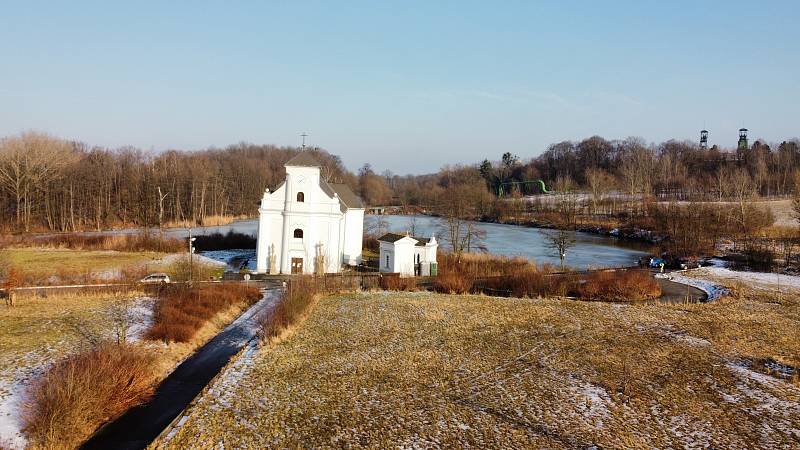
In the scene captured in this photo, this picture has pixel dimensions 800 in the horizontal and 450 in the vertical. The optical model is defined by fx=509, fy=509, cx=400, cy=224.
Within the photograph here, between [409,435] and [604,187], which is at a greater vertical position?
[604,187]

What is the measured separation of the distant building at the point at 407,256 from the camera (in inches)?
1204

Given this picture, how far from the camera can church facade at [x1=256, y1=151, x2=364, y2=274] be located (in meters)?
30.0

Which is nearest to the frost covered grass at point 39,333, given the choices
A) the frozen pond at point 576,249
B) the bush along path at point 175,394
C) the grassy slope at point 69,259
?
the bush along path at point 175,394

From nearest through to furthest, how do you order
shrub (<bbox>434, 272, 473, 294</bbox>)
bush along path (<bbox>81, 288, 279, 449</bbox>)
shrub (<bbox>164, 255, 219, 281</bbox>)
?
bush along path (<bbox>81, 288, 279, 449</bbox>)
shrub (<bbox>164, 255, 219, 281</bbox>)
shrub (<bbox>434, 272, 473, 294</bbox>)

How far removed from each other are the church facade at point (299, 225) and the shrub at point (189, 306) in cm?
563

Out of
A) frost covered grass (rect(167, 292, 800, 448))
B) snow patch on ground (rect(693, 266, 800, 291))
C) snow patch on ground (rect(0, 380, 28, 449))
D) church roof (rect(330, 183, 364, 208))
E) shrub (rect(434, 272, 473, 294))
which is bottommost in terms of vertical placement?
snow patch on ground (rect(0, 380, 28, 449))

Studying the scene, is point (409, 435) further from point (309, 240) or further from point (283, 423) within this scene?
point (309, 240)

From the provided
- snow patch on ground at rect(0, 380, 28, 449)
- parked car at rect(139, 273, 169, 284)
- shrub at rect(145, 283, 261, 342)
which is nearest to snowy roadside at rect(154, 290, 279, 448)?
shrub at rect(145, 283, 261, 342)

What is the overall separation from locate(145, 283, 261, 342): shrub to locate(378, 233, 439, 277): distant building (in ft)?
29.7

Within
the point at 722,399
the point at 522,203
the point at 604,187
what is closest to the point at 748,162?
the point at 604,187

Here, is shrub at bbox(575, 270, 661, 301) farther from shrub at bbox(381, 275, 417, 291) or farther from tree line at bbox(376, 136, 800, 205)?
tree line at bbox(376, 136, 800, 205)

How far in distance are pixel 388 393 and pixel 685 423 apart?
21.1ft

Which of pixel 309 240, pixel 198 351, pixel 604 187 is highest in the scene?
pixel 604 187

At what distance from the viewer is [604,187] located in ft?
306
